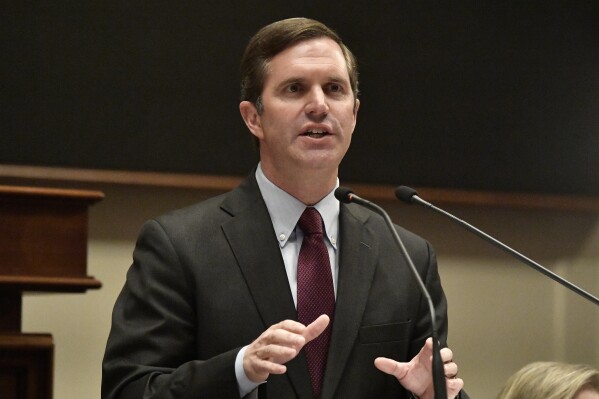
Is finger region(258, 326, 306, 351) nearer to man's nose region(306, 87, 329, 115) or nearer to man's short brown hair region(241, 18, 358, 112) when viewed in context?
man's nose region(306, 87, 329, 115)

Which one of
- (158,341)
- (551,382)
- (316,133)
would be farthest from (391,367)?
(551,382)

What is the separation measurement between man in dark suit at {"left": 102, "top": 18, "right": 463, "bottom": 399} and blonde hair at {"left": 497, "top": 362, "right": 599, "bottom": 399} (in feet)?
2.12

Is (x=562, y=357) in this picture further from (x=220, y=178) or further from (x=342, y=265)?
(x=342, y=265)

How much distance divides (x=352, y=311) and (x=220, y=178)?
176cm

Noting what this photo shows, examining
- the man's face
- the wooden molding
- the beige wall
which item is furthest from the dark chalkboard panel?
the man's face

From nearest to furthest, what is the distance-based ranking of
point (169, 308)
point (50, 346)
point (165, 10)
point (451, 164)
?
point (169, 308) < point (50, 346) < point (165, 10) < point (451, 164)

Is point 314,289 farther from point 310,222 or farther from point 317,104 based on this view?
point 317,104

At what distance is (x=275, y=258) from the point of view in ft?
6.86

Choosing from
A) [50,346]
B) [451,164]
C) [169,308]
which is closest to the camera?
[169,308]

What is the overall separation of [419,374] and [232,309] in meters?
0.37

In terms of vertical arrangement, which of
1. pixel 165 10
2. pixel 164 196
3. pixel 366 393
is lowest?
pixel 366 393

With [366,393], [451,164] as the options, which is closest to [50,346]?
[366,393]

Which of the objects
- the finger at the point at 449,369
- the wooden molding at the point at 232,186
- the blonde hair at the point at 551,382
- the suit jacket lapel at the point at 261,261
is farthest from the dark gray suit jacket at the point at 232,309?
the wooden molding at the point at 232,186

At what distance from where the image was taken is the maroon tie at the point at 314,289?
6.64 ft
